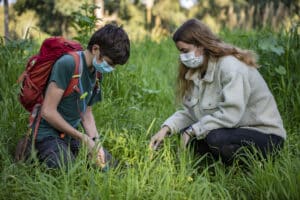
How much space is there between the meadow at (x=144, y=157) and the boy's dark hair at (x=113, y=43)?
2.06ft

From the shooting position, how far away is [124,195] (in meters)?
2.54

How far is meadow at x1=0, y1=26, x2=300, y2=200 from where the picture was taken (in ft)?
8.61

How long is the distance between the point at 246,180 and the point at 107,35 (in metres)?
1.25

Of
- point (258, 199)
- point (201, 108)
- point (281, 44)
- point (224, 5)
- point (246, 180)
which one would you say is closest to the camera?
point (258, 199)

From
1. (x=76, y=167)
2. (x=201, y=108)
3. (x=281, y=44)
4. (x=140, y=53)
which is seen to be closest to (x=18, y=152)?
(x=76, y=167)

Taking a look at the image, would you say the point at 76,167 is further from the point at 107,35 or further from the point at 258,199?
the point at 258,199

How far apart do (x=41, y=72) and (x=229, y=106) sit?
Answer: 1.25m

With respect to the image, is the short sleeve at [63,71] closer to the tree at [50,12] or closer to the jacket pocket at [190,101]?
the jacket pocket at [190,101]

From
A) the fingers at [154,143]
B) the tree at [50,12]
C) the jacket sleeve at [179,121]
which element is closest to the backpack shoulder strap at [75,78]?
the fingers at [154,143]

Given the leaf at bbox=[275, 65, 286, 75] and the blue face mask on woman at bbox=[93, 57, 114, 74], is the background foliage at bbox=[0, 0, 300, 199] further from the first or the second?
the blue face mask on woman at bbox=[93, 57, 114, 74]

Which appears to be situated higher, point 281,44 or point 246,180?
point 281,44

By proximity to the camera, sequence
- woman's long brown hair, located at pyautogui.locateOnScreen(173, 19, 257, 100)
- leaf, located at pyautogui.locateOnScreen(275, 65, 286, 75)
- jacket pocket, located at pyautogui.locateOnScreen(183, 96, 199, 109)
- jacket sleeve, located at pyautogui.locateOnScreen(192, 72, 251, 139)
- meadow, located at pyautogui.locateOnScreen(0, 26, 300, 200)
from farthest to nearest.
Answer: leaf, located at pyautogui.locateOnScreen(275, 65, 286, 75)
jacket pocket, located at pyautogui.locateOnScreen(183, 96, 199, 109)
woman's long brown hair, located at pyautogui.locateOnScreen(173, 19, 257, 100)
jacket sleeve, located at pyautogui.locateOnScreen(192, 72, 251, 139)
meadow, located at pyautogui.locateOnScreen(0, 26, 300, 200)

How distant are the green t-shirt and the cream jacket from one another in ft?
2.46

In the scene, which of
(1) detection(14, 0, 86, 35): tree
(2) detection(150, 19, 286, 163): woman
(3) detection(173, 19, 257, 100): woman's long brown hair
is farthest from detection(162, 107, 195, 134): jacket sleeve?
(1) detection(14, 0, 86, 35): tree
